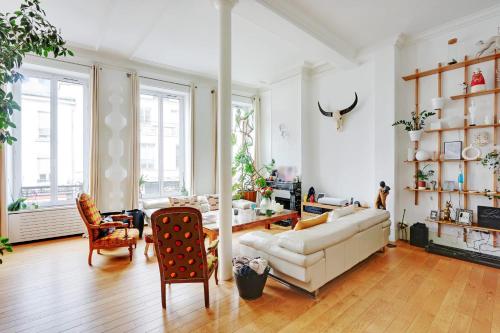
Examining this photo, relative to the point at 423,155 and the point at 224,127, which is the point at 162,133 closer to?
the point at 224,127

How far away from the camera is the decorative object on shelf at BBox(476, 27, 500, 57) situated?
3455 millimetres

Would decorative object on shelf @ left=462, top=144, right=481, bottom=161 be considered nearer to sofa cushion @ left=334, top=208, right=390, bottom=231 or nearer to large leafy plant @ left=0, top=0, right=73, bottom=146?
sofa cushion @ left=334, top=208, right=390, bottom=231

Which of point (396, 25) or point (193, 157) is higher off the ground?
point (396, 25)

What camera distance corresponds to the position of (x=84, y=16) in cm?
364

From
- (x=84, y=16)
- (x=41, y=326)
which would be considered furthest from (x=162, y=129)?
(x=41, y=326)

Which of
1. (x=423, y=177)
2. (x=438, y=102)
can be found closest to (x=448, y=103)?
(x=438, y=102)

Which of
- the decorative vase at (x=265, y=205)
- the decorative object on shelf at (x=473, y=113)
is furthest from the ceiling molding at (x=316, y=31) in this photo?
the decorative vase at (x=265, y=205)

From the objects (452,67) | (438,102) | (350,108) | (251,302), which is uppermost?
(452,67)

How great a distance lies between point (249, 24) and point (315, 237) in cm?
323

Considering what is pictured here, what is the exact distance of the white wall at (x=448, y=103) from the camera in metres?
3.69

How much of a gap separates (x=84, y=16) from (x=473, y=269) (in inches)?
247

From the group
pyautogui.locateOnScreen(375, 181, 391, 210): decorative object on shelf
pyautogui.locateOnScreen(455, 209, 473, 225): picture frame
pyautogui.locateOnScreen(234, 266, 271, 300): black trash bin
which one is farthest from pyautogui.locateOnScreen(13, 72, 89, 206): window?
pyautogui.locateOnScreen(455, 209, 473, 225): picture frame

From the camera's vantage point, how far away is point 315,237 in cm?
257

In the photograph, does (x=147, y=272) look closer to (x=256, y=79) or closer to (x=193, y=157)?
(x=193, y=157)
